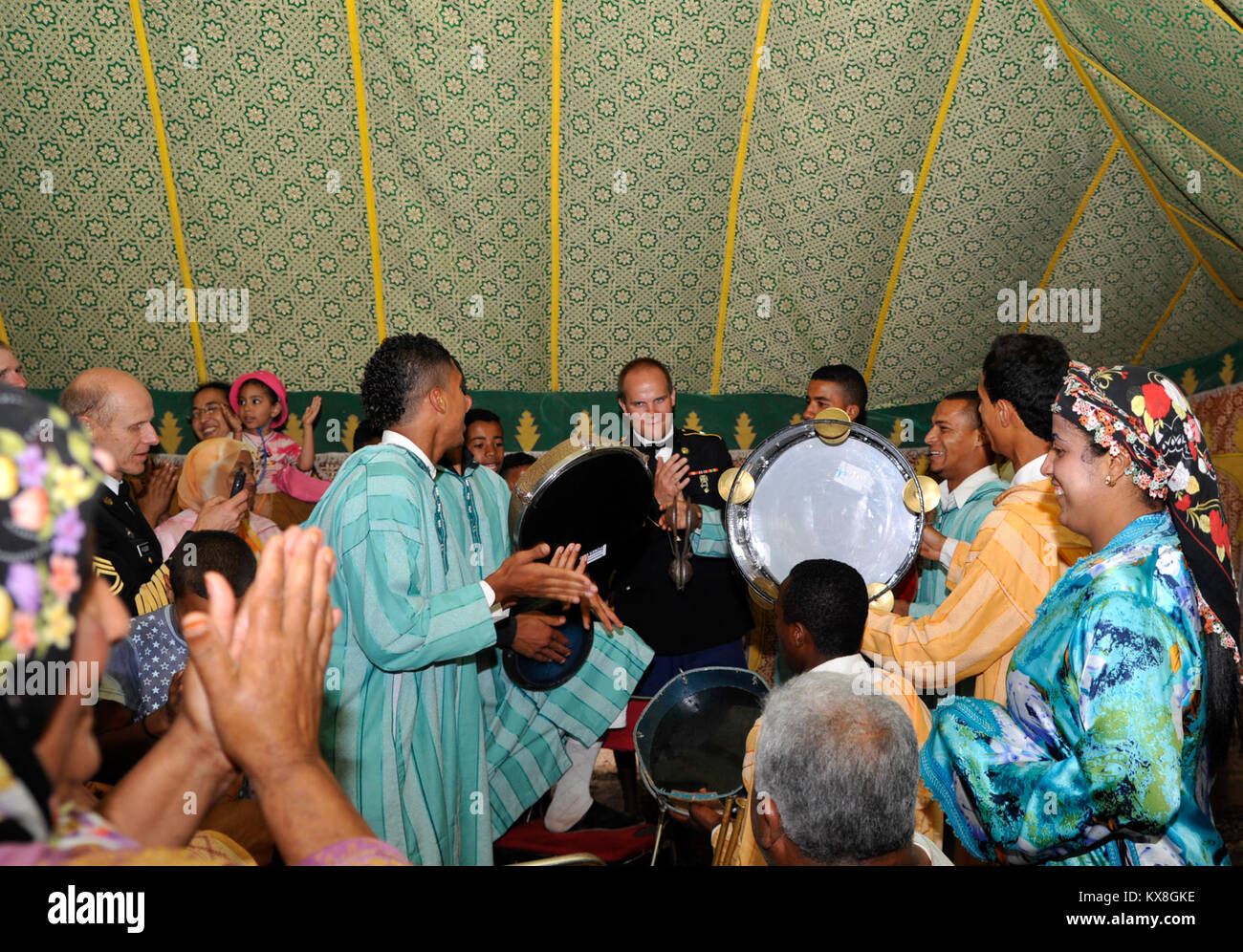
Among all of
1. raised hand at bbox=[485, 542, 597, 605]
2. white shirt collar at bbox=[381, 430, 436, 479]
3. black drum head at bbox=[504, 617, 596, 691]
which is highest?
white shirt collar at bbox=[381, 430, 436, 479]

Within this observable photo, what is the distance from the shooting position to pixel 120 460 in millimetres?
3039

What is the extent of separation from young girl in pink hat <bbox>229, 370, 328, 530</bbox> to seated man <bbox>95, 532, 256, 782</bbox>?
2378mm

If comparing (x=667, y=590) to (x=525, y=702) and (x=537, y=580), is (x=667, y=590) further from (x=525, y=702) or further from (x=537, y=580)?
(x=537, y=580)

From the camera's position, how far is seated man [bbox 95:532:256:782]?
8.73 ft

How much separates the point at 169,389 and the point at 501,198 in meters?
2.49

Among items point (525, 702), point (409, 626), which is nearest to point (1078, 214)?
point (525, 702)

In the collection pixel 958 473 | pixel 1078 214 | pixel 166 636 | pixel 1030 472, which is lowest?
pixel 166 636

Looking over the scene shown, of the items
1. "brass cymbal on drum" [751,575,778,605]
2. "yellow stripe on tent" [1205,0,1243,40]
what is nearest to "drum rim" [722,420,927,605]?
"brass cymbal on drum" [751,575,778,605]

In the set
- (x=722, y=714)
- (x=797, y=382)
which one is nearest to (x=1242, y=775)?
(x=797, y=382)

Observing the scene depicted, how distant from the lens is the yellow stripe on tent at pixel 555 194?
5070mm

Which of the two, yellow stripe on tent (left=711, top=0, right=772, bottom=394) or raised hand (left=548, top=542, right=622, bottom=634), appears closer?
raised hand (left=548, top=542, right=622, bottom=634)

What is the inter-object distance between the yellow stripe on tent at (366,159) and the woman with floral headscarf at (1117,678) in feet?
14.6

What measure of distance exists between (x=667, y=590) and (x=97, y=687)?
3.27 metres

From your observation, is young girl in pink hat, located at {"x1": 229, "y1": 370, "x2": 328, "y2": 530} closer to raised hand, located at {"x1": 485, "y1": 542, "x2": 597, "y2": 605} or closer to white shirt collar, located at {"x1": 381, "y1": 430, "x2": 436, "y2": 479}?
white shirt collar, located at {"x1": 381, "y1": 430, "x2": 436, "y2": 479}
